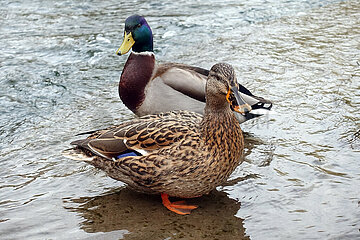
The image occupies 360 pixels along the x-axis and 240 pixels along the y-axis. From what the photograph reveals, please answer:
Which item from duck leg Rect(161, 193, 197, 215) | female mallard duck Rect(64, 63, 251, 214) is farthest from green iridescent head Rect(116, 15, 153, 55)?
duck leg Rect(161, 193, 197, 215)

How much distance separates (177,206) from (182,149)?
16.1 inches

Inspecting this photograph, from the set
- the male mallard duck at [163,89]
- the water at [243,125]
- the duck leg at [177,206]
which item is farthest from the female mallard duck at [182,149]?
the male mallard duck at [163,89]

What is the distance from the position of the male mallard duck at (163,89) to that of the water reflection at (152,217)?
1423 mm

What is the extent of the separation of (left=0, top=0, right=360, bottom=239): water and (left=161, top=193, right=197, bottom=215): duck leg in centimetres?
5

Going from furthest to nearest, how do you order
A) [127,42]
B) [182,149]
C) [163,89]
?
[127,42]
[163,89]
[182,149]

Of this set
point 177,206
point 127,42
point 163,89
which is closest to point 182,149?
point 177,206

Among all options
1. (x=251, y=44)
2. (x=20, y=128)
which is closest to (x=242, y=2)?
(x=251, y=44)

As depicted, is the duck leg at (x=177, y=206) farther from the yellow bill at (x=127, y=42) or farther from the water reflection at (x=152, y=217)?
the yellow bill at (x=127, y=42)

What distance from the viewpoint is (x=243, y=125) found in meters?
5.11

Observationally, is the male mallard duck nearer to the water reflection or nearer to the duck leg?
the water reflection

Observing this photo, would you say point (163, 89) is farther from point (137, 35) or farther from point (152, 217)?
point (152, 217)

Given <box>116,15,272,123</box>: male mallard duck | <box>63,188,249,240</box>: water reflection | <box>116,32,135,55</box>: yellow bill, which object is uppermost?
<box>116,32,135,55</box>: yellow bill

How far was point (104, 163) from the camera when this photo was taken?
11.7ft

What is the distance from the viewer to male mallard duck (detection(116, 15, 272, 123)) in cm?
500
